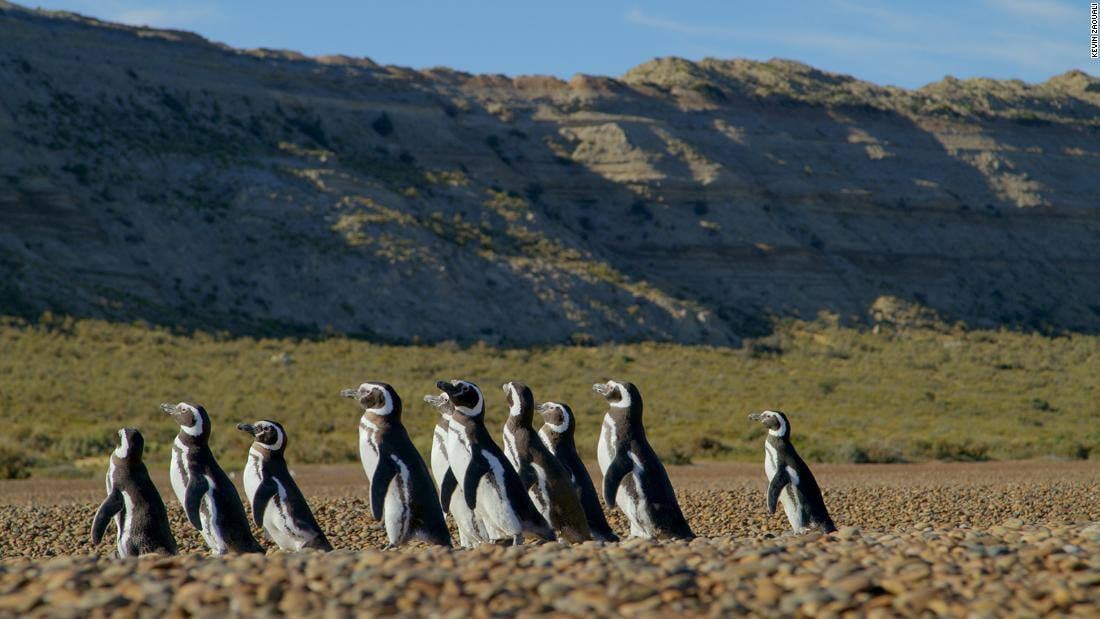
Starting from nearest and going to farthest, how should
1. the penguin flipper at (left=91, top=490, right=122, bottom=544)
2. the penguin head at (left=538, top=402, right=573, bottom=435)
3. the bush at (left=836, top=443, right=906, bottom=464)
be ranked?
the penguin flipper at (left=91, top=490, right=122, bottom=544) → the penguin head at (left=538, top=402, right=573, bottom=435) → the bush at (left=836, top=443, right=906, bottom=464)

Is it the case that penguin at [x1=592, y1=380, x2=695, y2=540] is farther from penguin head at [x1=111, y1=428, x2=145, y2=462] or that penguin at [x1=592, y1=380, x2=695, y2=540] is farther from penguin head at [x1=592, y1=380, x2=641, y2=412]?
penguin head at [x1=111, y1=428, x2=145, y2=462]

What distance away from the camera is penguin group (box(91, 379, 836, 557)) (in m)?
11.0

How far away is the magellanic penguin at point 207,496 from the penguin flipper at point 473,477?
1677mm

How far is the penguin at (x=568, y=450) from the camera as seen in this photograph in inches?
478

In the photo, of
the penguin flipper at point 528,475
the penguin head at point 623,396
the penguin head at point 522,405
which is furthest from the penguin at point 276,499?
the penguin head at point 623,396

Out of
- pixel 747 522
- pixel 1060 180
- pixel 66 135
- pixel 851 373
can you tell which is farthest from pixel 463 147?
pixel 747 522

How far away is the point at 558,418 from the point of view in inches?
505

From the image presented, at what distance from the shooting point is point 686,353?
5059cm

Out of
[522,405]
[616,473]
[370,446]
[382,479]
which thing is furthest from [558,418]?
[382,479]

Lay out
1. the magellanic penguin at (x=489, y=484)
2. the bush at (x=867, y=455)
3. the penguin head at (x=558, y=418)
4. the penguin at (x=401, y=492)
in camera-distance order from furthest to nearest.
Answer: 1. the bush at (x=867, y=455)
2. the penguin head at (x=558, y=418)
3. the penguin at (x=401, y=492)
4. the magellanic penguin at (x=489, y=484)

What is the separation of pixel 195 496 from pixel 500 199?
49.8 metres

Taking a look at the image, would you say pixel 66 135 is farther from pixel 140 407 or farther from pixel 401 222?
pixel 140 407

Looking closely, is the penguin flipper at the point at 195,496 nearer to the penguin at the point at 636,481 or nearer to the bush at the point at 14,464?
the penguin at the point at 636,481

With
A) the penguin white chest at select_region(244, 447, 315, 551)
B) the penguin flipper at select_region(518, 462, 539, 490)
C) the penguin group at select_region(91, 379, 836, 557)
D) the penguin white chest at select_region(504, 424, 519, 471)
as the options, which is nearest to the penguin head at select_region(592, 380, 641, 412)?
the penguin group at select_region(91, 379, 836, 557)
